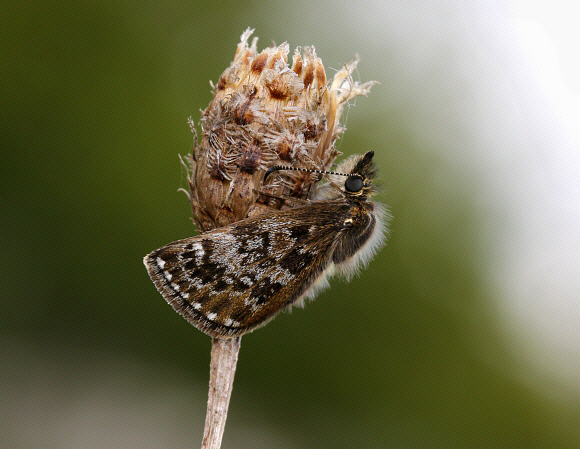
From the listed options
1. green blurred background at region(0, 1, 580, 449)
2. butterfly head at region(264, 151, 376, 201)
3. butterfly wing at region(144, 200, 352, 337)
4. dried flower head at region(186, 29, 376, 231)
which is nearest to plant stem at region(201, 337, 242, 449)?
butterfly wing at region(144, 200, 352, 337)

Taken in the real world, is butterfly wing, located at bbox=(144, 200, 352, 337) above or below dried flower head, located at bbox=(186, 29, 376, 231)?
below

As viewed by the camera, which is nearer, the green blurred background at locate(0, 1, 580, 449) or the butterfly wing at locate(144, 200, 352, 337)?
the butterfly wing at locate(144, 200, 352, 337)

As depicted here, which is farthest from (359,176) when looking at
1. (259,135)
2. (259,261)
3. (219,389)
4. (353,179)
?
(219,389)

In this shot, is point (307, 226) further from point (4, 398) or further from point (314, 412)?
point (4, 398)

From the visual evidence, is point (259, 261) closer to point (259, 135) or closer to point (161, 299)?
point (259, 135)

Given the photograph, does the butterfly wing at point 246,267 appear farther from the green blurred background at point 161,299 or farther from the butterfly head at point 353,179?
the green blurred background at point 161,299

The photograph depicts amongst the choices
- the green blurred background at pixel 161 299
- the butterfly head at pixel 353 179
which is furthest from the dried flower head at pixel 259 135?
the green blurred background at pixel 161 299

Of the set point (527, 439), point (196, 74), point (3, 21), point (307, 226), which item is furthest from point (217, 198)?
point (527, 439)

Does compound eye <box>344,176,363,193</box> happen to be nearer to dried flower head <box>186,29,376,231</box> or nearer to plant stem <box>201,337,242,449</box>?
dried flower head <box>186,29,376,231</box>
